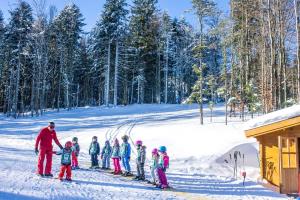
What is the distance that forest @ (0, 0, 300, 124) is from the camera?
103 feet

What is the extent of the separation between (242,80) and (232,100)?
1.90m

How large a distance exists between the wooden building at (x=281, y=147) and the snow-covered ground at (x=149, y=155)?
2.83 feet

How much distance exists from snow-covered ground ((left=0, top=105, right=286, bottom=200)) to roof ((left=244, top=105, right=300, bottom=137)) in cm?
211

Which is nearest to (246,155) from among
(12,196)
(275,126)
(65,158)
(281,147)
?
(281,147)

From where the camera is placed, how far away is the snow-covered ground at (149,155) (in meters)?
11.1

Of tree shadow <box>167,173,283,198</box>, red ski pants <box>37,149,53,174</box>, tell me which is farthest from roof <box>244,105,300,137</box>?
red ski pants <box>37,149,53,174</box>

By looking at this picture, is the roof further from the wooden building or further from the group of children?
the group of children

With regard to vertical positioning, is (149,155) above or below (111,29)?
below

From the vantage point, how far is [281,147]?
49.3ft

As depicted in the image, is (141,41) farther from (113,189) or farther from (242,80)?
(113,189)

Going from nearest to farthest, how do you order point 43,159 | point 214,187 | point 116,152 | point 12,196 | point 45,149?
point 12,196 → point 43,159 → point 45,149 → point 214,187 → point 116,152

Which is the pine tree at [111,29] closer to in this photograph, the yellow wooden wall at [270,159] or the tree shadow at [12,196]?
the yellow wooden wall at [270,159]

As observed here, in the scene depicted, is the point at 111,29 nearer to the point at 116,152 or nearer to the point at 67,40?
the point at 67,40

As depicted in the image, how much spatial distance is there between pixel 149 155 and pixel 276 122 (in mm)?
9597
